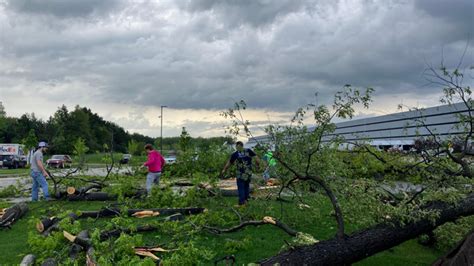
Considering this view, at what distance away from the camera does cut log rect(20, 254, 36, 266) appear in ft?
17.2

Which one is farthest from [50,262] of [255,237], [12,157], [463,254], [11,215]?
[12,157]

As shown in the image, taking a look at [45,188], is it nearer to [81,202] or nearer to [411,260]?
[81,202]

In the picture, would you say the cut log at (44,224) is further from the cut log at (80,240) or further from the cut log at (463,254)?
the cut log at (463,254)

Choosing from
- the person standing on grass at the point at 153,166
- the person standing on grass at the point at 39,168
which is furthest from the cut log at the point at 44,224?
the person standing on grass at the point at 153,166

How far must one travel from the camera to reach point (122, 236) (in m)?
5.31

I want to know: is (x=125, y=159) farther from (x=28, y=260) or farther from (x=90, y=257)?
(x=90, y=257)

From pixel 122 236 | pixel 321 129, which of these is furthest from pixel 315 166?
pixel 122 236

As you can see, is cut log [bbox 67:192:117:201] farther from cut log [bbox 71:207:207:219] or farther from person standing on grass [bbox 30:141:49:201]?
cut log [bbox 71:207:207:219]

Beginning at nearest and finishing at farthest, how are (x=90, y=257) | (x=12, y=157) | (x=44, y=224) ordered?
(x=90, y=257)
(x=44, y=224)
(x=12, y=157)

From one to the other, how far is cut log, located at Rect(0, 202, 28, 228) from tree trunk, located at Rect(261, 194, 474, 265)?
582 centimetres

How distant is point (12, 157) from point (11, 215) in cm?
3322

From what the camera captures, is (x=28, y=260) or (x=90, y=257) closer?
(x=90, y=257)

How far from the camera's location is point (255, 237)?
6680 mm

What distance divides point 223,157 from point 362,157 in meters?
6.62
